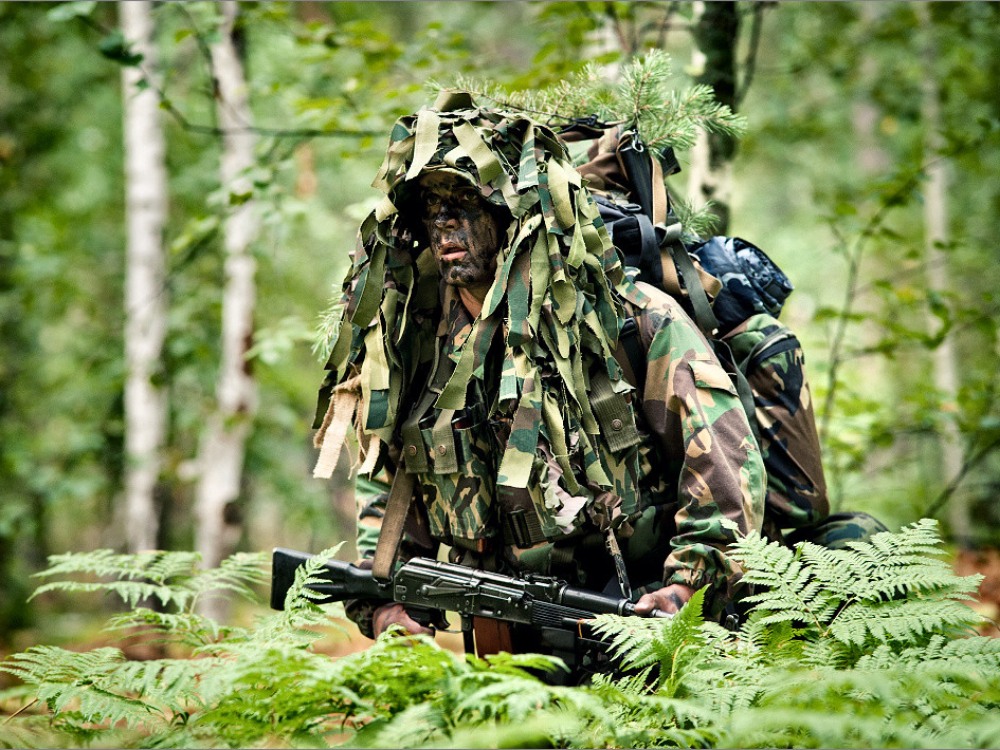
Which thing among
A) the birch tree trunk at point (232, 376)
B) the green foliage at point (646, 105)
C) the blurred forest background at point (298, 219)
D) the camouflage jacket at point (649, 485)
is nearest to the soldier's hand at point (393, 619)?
the camouflage jacket at point (649, 485)

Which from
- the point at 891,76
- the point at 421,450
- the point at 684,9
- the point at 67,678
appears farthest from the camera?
the point at 891,76

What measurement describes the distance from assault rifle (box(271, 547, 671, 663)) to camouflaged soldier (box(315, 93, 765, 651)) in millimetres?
127

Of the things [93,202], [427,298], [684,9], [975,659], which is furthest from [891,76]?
[93,202]

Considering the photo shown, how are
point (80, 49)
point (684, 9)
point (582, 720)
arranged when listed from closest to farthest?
point (582, 720), point (684, 9), point (80, 49)

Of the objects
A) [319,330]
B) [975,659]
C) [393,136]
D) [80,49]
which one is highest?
[80,49]

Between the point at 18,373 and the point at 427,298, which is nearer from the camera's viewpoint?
the point at 427,298

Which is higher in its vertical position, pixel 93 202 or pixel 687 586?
pixel 93 202

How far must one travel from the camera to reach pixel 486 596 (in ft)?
11.3

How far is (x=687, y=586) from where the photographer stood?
10.8 ft

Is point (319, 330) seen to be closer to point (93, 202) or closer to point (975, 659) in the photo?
point (975, 659)

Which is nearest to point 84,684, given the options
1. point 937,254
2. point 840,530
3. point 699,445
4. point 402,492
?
point 402,492

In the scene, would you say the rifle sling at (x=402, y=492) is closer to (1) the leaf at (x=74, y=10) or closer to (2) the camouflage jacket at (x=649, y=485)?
(2) the camouflage jacket at (x=649, y=485)

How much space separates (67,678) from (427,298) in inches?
73.4

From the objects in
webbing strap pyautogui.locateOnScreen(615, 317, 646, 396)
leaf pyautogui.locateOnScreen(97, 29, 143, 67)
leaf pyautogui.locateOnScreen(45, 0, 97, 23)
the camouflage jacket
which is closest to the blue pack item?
the camouflage jacket
